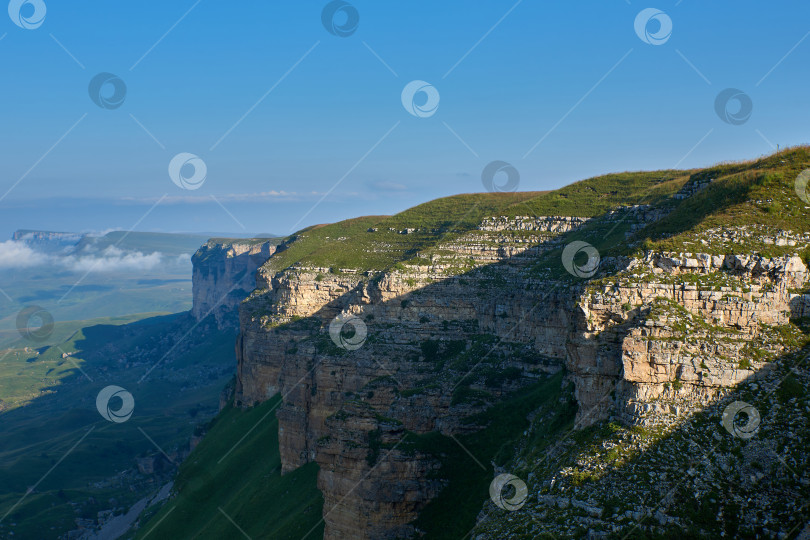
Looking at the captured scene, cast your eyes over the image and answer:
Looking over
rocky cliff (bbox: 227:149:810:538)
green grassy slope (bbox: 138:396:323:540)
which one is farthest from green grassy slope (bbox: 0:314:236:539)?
rocky cliff (bbox: 227:149:810:538)

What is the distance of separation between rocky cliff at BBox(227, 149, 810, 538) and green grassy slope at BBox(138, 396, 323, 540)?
3.94 m

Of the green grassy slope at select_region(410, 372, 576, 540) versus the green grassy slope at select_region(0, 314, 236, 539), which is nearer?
the green grassy slope at select_region(410, 372, 576, 540)

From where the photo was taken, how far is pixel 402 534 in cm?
4794

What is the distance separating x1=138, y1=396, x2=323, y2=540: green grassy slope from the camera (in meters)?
64.5

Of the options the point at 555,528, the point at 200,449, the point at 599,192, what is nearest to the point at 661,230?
the point at 555,528

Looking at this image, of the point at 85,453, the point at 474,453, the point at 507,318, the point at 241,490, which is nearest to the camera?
the point at 474,453

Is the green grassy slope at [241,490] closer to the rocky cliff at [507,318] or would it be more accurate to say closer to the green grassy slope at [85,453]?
the rocky cliff at [507,318]

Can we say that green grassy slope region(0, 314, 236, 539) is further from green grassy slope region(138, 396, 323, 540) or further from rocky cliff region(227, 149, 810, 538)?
rocky cliff region(227, 149, 810, 538)

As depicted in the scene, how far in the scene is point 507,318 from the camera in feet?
216

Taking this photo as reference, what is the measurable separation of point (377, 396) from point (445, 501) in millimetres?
18191

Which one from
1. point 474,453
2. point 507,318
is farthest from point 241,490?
point 474,453

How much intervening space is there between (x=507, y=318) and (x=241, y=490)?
38875 millimetres

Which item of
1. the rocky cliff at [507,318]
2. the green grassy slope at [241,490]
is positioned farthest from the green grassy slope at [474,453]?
the green grassy slope at [241,490]

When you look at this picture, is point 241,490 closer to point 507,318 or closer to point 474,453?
point 507,318
